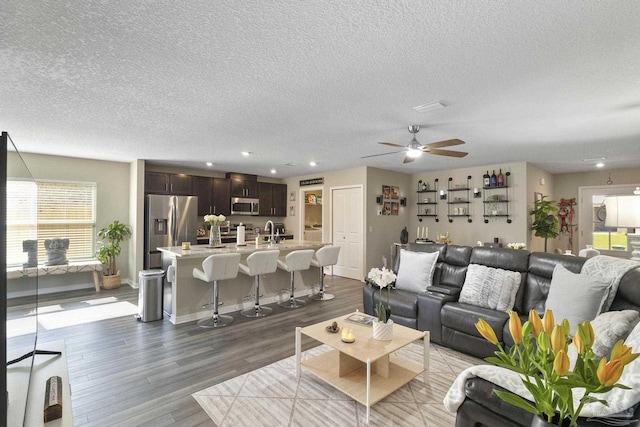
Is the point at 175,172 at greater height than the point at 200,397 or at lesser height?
greater

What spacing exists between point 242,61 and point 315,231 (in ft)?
21.3

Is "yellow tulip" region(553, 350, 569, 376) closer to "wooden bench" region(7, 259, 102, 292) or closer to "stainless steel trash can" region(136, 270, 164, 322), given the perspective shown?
"stainless steel trash can" region(136, 270, 164, 322)

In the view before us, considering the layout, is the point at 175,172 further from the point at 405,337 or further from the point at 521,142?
the point at 521,142

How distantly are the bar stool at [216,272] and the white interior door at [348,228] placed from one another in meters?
3.39

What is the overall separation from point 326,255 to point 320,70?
10.7ft

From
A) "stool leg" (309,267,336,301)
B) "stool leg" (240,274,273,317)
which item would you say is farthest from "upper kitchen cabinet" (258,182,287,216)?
"stool leg" (240,274,273,317)

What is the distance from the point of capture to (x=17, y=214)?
1.57m

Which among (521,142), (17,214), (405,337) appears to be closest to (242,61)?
(17,214)

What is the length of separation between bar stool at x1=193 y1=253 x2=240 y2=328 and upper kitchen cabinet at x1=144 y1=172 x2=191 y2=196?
3.14m

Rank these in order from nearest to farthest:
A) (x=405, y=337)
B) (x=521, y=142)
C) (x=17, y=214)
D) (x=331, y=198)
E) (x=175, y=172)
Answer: (x=17, y=214), (x=405, y=337), (x=521, y=142), (x=175, y=172), (x=331, y=198)

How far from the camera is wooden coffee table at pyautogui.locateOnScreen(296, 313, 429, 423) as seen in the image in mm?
2264

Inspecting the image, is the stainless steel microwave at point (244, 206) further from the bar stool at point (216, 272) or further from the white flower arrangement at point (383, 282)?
the white flower arrangement at point (383, 282)

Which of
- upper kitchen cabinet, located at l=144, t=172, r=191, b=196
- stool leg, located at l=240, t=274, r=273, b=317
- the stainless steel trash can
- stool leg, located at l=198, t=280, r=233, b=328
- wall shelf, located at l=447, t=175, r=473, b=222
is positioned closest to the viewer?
stool leg, located at l=198, t=280, r=233, b=328

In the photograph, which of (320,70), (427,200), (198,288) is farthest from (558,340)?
(427,200)
